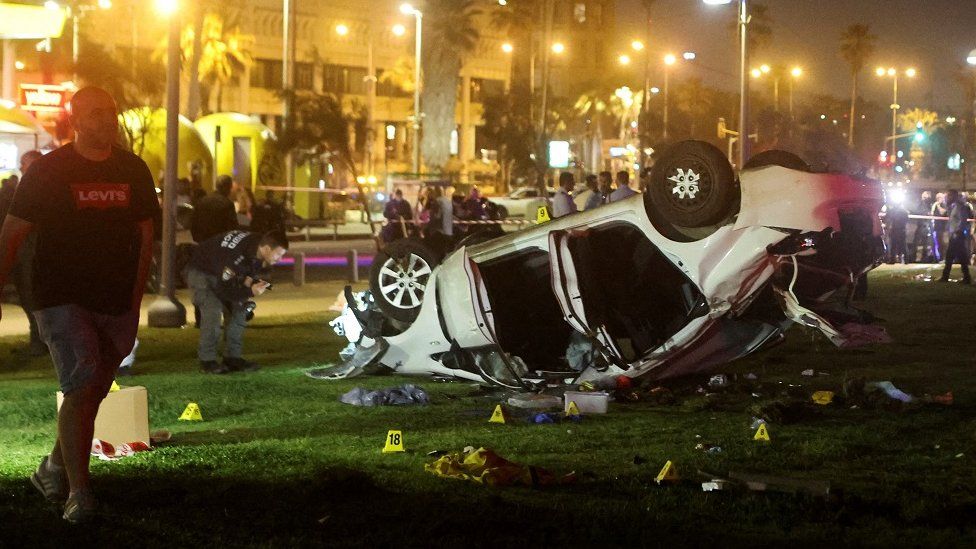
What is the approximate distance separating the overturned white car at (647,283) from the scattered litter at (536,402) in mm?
657

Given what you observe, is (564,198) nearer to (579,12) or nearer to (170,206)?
(170,206)

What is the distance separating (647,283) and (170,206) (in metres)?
7.35

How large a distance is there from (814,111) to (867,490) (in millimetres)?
112499

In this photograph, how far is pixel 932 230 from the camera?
33.0 meters

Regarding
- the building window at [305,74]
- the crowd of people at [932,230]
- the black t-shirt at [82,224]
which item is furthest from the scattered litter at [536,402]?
the building window at [305,74]

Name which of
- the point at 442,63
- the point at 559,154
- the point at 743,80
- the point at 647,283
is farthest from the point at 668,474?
the point at 442,63

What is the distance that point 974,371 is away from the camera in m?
11.9

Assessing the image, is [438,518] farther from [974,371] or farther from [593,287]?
[974,371]

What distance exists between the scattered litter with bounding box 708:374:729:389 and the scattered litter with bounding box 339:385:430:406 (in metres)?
2.34

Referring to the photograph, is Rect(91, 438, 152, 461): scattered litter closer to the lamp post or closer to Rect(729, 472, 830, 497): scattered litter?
Rect(729, 472, 830, 497): scattered litter

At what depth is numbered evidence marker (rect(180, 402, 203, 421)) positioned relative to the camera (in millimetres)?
9141

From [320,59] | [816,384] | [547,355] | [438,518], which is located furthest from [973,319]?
[320,59]

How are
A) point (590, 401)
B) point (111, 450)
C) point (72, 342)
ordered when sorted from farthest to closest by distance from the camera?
point (590, 401) < point (111, 450) < point (72, 342)

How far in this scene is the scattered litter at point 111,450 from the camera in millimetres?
7227
